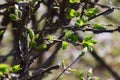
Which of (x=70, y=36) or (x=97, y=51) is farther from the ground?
(x=70, y=36)

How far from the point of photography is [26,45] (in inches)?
55.1

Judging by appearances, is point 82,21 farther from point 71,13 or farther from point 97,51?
point 97,51

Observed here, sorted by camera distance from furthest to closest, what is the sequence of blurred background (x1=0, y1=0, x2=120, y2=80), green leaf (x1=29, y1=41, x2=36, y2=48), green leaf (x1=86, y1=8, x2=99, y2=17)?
blurred background (x1=0, y1=0, x2=120, y2=80), green leaf (x1=86, y1=8, x2=99, y2=17), green leaf (x1=29, y1=41, x2=36, y2=48)

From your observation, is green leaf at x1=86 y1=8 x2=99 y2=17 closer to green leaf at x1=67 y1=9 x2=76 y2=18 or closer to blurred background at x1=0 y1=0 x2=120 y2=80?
green leaf at x1=67 y1=9 x2=76 y2=18

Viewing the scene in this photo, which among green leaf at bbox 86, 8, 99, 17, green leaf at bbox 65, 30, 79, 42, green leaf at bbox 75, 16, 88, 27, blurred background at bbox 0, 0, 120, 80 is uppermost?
green leaf at bbox 86, 8, 99, 17

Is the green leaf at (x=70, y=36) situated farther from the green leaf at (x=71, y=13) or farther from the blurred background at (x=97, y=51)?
the blurred background at (x=97, y=51)

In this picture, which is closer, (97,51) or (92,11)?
(92,11)

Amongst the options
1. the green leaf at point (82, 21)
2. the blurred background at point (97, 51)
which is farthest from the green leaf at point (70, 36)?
the blurred background at point (97, 51)

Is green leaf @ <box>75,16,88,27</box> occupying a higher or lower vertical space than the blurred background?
higher

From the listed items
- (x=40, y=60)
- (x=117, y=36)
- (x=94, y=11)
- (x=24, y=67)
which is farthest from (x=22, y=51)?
(x=117, y=36)

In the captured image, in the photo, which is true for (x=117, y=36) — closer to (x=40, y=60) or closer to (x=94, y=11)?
(x=40, y=60)

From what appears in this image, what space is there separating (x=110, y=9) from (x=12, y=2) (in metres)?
0.43

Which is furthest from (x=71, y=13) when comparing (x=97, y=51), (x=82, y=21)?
(x=97, y=51)

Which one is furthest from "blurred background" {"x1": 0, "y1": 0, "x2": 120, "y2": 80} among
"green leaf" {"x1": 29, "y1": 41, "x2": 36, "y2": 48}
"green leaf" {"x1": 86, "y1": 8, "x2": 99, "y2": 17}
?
"green leaf" {"x1": 29, "y1": 41, "x2": 36, "y2": 48}
